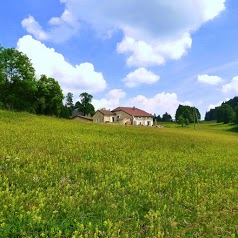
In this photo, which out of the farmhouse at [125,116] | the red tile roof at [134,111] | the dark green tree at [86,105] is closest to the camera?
the farmhouse at [125,116]

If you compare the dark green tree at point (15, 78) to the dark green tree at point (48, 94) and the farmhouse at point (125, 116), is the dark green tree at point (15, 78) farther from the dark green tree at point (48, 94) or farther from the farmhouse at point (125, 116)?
the farmhouse at point (125, 116)

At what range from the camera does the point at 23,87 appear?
236 feet

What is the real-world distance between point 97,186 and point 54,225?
2.18m

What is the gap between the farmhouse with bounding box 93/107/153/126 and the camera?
121 m

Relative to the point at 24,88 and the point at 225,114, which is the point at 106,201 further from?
the point at 225,114

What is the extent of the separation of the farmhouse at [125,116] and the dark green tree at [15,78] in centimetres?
5108

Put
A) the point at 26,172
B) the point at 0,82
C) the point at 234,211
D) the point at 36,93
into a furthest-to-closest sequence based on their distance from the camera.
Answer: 1. the point at 36,93
2. the point at 0,82
3. the point at 26,172
4. the point at 234,211

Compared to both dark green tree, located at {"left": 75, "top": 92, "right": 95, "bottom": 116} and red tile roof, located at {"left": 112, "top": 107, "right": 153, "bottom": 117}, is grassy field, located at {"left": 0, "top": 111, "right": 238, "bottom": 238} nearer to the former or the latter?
red tile roof, located at {"left": 112, "top": 107, "right": 153, "bottom": 117}

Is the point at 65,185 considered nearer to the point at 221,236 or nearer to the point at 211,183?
the point at 221,236

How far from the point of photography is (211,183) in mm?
8539

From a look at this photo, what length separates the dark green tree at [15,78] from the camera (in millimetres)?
70938

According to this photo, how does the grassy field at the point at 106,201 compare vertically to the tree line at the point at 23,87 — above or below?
below

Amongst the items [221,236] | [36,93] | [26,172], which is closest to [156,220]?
[221,236]

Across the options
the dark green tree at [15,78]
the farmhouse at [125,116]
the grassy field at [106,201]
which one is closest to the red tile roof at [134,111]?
the farmhouse at [125,116]
